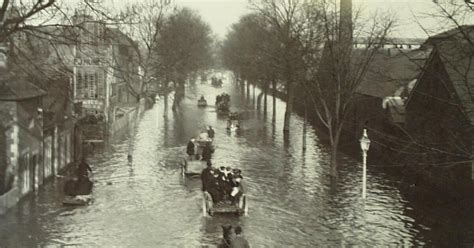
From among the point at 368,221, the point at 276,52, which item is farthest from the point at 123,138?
the point at 368,221

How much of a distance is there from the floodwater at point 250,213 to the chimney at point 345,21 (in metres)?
7.12

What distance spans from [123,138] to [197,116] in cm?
1912

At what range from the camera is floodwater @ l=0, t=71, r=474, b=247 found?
60.8 feet

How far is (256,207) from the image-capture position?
22.9 metres

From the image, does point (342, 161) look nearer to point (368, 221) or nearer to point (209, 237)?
point (368, 221)

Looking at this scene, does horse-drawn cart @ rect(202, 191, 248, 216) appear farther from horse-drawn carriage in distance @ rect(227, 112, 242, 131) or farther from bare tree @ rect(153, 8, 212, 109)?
bare tree @ rect(153, 8, 212, 109)

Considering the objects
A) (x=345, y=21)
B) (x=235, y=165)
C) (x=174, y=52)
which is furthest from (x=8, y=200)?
(x=174, y=52)

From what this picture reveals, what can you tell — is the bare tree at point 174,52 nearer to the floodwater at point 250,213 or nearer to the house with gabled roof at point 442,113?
the floodwater at point 250,213

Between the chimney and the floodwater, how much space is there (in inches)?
280

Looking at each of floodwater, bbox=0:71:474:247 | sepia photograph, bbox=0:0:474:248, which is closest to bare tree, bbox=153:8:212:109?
sepia photograph, bbox=0:0:474:248

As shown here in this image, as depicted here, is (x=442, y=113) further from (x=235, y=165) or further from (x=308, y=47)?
(x=308, y=47)

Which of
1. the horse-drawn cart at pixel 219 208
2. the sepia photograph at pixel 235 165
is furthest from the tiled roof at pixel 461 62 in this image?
the horse-drawn cart at pixel 219 208

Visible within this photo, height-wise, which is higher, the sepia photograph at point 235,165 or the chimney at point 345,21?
the chimney at point 345,21

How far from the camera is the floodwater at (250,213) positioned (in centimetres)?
1855
